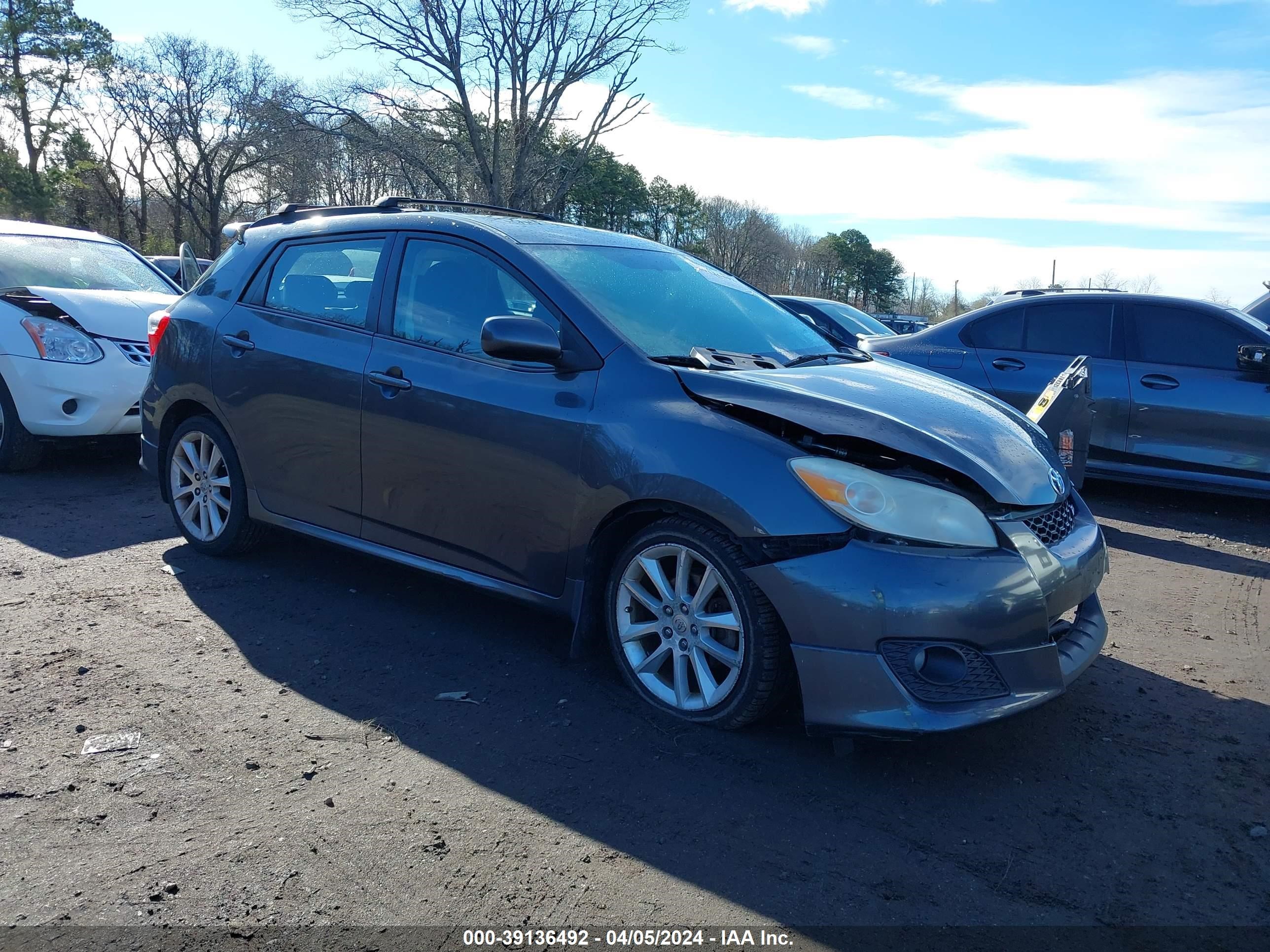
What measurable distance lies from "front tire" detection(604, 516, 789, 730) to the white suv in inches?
185

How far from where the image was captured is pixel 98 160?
48.7m

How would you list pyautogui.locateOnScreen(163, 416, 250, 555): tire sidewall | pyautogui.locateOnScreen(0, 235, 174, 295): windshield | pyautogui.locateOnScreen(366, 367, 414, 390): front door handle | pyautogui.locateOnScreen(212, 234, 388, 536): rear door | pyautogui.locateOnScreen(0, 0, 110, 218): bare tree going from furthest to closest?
pyautogui.locateOnScreen(0, 0, 110, 218): bare tree
pyautogui.locateOnScreen(0, 235, 174, 295): windshield
pyautogui.locateOnScreen(163, 416, 250, 555): tire sidewall
pyautogui.locateOnScreen(212, 234, 388, 536): rear door
pyautogui.locateOnScreen(366, 367, 414, 390): front door handle

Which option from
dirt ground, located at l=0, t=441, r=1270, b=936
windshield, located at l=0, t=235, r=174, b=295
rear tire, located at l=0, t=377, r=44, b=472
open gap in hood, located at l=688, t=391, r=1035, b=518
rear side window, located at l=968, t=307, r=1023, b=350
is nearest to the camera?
dirt ground, located at l=0, t=441, r=1270, b=936

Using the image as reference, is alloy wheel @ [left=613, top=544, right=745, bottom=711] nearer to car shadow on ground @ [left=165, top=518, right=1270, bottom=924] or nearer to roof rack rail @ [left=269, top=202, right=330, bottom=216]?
car shadow on ground @ [left=165, top=518, right=1270, bottom=924]

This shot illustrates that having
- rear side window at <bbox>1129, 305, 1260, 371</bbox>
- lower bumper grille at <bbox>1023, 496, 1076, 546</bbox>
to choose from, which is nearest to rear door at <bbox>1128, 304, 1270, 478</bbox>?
rear side window at <bbox>1129, 305, 1260, 371</bbox>

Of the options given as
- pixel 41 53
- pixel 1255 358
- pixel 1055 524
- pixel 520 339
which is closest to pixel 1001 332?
pixel 1255 358

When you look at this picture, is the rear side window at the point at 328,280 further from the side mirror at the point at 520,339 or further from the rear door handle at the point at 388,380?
the side mirror at the point at 520,339

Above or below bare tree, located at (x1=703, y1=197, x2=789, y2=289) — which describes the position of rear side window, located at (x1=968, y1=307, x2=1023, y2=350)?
below

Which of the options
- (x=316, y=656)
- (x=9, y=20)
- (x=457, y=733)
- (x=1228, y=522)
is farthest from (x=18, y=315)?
(x=9, y=20)

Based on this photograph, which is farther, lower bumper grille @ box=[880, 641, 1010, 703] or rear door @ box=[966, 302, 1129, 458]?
rear door @ box=[966, 302, 1129, 458]

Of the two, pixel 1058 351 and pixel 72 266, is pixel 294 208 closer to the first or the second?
pixel 72 266

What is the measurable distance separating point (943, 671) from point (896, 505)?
520mm

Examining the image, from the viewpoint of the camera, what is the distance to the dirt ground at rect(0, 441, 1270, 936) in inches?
98.7

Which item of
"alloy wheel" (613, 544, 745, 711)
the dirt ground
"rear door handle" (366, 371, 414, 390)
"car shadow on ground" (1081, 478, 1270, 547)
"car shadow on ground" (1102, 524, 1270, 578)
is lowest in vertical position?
the dirt ground
